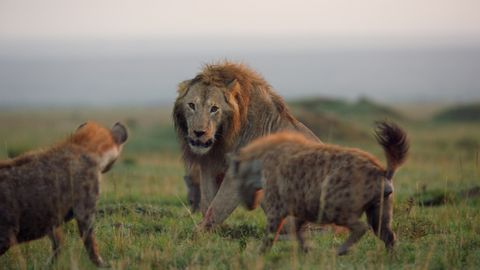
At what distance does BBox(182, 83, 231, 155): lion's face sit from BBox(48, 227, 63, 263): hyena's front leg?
177cm

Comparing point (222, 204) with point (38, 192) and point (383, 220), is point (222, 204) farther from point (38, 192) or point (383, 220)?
point (38, 192)

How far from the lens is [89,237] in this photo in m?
5.72

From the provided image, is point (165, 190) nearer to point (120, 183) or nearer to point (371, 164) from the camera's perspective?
point (120, 183)

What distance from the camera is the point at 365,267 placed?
18.7 ft

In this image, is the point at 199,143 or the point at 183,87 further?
the point at 183,87

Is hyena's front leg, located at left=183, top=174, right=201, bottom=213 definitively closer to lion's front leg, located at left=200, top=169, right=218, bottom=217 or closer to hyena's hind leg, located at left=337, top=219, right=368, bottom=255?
lion's front leg, located at left=200, top=169, right=218, bottom=217

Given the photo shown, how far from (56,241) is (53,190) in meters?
0.43

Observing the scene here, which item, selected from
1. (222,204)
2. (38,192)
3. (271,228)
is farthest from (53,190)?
(222,204)

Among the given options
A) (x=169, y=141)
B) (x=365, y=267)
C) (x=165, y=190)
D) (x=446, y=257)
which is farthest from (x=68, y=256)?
(x=169, y=141)

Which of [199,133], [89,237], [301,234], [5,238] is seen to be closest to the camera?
[5,238]

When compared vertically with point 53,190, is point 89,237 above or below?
below

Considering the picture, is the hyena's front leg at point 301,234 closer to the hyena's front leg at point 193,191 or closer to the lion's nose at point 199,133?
the lion's nose at point 199,133

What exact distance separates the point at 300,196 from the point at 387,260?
2.60 feet

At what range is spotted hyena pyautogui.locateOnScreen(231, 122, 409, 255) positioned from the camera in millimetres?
5688
